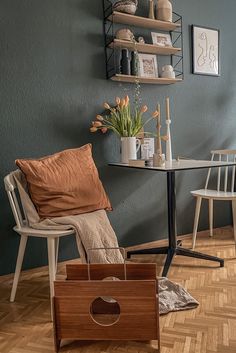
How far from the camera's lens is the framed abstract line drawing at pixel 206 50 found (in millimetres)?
3122

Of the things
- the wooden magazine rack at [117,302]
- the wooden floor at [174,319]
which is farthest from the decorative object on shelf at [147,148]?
the wooden magazine rack at [117,302]

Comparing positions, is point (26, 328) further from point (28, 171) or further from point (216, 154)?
point (216, 154)

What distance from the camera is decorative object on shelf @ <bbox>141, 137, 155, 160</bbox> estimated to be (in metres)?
2.73

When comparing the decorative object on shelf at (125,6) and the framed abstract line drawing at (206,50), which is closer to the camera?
the decorative object on shelf at (125,6)

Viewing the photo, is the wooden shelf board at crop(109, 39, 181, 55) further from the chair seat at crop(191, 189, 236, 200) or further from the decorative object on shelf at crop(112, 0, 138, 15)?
the chair seat at crop(191, 189, 236, 200)

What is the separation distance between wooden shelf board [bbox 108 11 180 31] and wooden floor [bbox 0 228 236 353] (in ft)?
6.01

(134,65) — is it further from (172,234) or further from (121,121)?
(172,234)

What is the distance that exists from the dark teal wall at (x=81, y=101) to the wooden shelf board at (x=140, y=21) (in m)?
0.14

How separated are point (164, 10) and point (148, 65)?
0.43 metres

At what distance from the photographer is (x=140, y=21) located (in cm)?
274

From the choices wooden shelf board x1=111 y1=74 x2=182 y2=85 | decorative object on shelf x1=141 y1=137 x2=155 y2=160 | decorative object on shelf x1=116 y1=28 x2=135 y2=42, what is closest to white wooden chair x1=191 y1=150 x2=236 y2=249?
decorative object on shelf x1=141 y1=137 x2=155 y2=160

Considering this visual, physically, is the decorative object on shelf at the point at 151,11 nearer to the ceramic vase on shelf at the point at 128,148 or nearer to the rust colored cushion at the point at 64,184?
the ceramic vase on shelf at the point at 128,148

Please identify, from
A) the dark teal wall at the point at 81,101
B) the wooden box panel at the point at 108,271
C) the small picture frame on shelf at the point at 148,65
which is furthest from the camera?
the small picture frame on shelf at the point at 148,65

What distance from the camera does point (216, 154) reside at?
11.0ft
